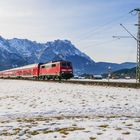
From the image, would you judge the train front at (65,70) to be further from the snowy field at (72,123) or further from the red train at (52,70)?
the snowy field at (72,123)

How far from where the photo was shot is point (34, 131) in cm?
1261

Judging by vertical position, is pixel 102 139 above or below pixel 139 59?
below

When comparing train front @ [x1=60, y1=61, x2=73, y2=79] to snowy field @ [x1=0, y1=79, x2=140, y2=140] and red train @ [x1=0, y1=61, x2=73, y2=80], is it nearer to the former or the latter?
red train @ [x1=0, y1=61, x2=73, y2=80]

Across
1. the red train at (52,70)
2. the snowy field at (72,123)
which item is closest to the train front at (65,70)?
the red train at (52,70)

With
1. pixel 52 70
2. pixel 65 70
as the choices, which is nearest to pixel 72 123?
pixel 65 70

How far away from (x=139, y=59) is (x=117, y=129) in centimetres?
4133

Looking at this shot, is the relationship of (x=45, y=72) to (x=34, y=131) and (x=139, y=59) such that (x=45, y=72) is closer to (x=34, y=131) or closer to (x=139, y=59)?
(x=139, y=59)

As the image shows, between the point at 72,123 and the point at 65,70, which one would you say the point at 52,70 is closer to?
the point at 65,70

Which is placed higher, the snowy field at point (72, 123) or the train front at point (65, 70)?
the train front at point (65, 70)

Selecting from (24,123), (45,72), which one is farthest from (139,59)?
(24,123)

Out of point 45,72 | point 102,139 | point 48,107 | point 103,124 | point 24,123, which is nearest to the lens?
point 102,139

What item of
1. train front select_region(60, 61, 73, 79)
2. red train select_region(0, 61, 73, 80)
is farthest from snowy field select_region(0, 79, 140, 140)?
red train select_region(0, 61, 73, 80)

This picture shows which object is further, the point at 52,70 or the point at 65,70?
the point at 52,70

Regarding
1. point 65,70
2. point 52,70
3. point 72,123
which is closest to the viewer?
point 72,123
